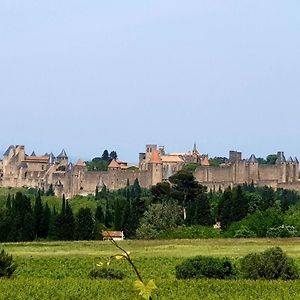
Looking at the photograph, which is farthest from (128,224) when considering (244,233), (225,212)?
(244,233)

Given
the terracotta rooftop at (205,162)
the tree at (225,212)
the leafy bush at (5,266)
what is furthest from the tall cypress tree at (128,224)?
the terracotta rooftop at (205,162)

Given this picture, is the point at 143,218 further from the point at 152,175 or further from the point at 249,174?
the point at 249,174

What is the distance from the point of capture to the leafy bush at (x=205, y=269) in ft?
80.6

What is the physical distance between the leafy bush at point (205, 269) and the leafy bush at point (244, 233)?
27.2m

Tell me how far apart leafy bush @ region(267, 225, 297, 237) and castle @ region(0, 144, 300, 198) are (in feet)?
157

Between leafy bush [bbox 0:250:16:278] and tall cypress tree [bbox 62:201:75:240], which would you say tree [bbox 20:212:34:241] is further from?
leafy bush [bbox 0:250:16:278]

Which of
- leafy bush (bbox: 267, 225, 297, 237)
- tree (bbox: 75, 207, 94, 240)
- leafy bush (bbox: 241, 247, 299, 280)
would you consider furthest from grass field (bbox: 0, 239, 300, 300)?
tree (bbox: 75, 207, 94, 240)

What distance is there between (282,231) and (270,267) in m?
29.3

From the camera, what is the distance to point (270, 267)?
24.0m

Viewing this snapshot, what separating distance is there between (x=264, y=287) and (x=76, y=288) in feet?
15.2

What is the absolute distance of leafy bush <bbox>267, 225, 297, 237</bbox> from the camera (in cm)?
5238

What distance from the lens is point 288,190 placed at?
98250 mm

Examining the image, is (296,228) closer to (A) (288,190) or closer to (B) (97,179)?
(A) (288,190)

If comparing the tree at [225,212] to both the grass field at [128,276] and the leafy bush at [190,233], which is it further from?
the grass field at [128,276]
